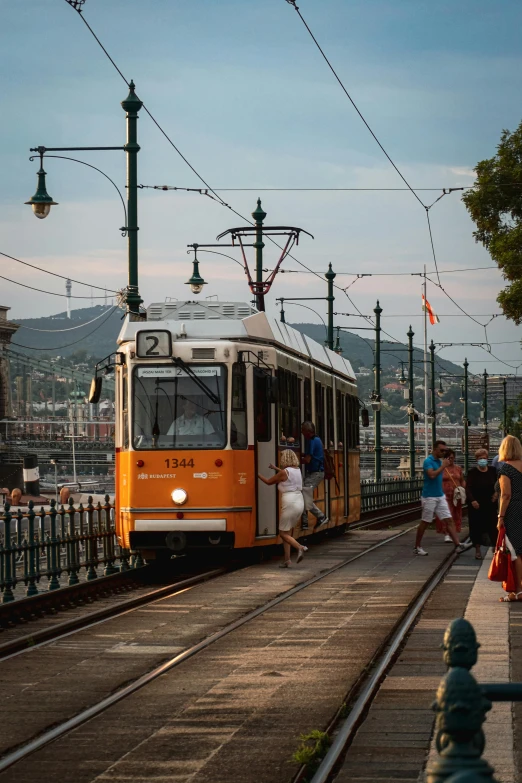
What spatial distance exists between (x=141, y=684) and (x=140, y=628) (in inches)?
129

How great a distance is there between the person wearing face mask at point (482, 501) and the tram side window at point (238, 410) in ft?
10.2

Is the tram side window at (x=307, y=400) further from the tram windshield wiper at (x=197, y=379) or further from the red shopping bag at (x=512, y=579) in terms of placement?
the red shopping bag at (x=512, y=579)

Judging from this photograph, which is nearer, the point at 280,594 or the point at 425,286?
the point at 280,594

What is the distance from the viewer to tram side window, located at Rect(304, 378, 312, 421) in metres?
22.1

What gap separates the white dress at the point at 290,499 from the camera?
18719 mm

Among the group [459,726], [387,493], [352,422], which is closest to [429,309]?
[387,493]

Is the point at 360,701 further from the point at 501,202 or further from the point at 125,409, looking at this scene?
the point at 501,202

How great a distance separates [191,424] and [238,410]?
62 centimetres

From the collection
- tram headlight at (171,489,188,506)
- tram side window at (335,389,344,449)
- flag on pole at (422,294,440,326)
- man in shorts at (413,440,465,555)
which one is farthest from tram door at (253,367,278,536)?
flag on pole at (422,294,440,326)

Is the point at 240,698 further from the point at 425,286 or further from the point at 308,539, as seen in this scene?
the point at 425,286

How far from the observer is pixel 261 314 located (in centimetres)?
1955

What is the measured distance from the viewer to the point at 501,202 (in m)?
37.8

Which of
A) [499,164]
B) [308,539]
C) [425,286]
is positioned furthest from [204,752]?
[425,286]

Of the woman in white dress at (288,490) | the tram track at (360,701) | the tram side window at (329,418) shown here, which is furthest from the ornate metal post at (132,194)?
the tram track at (360,701)
